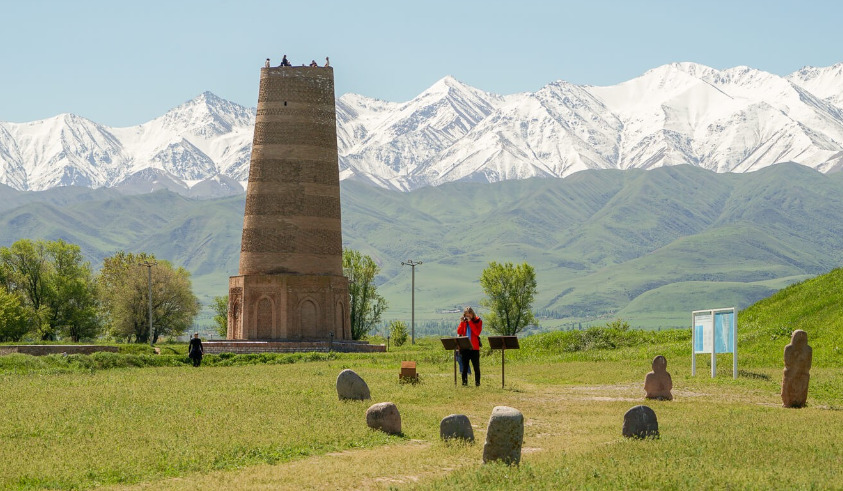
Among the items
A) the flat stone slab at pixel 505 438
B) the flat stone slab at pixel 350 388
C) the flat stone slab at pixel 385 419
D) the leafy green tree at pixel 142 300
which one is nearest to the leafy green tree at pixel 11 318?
the leafy green tree at pixel 142 300

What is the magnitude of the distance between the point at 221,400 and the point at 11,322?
62122 mm

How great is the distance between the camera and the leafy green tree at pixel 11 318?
3285 inches

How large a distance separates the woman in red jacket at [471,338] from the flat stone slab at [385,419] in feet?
30.1

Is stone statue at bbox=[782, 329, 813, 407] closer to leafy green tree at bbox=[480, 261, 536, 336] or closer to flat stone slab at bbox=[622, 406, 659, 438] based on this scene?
flat stone slab at bbox=[622, 406, 659, 438]

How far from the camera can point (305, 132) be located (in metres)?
65.6

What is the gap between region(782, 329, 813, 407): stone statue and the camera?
86.9 ft

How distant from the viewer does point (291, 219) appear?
64.9 metres

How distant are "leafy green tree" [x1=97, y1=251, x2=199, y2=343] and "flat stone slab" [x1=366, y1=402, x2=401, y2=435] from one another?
77.7 m

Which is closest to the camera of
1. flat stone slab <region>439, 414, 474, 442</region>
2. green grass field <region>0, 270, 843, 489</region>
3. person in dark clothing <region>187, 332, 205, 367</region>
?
green grass field <region>0, 270, 843, 489</region>

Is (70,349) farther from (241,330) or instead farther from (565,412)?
(565,412)

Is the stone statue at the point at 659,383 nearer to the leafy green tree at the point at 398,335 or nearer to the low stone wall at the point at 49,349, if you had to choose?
the low stone wall at the point at 49,349

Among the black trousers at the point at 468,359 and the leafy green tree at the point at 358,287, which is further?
the leafy green tree at the point at 358,287

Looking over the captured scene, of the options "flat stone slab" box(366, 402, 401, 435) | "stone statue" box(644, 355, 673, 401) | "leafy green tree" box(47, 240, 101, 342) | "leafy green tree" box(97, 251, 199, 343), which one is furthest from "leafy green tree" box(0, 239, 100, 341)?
"flat stone slab" box(366, 402, 401, 435)

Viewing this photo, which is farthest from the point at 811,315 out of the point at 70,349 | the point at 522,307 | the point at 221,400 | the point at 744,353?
the point at 522,307
